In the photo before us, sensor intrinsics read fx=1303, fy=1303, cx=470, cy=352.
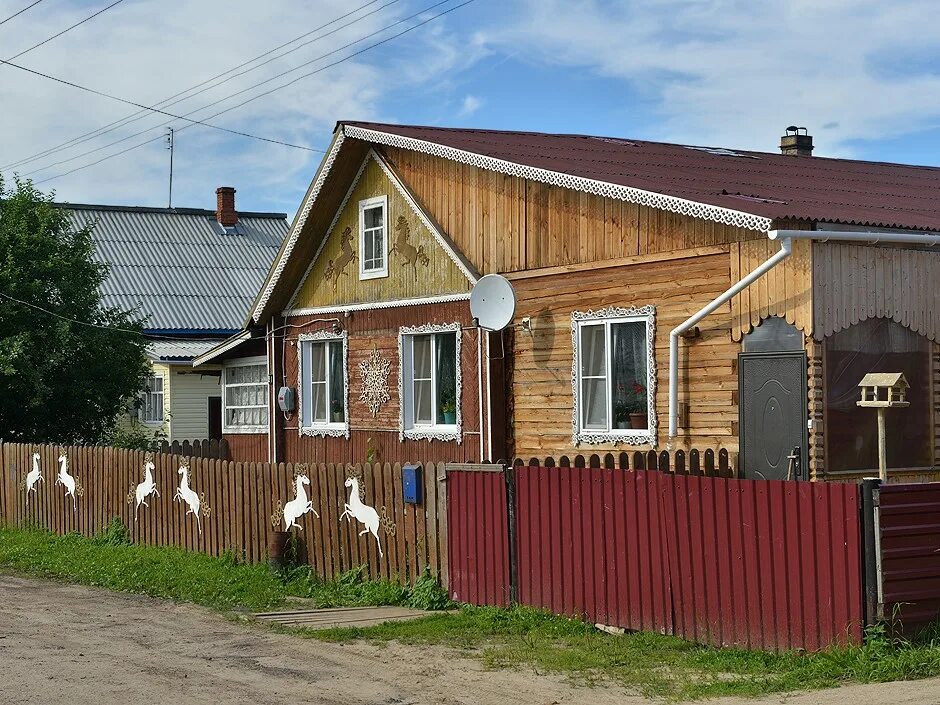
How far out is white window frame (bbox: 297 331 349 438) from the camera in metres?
21.3

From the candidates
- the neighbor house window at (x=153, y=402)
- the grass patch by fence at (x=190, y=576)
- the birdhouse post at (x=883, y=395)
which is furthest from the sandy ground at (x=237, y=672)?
the neighbor house window at (x=153, y=402)

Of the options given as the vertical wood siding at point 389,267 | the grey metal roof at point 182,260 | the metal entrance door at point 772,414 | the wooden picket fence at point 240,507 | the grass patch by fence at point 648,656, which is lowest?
the grass patch by fence at point 648,656

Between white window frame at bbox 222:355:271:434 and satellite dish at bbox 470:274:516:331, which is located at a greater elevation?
satellite dish at bbox 470:274:516:331

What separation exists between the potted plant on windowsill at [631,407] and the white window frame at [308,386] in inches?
260

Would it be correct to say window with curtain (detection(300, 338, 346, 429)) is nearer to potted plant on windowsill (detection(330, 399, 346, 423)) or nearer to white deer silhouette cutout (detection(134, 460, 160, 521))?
potted plant on windowsill (detection(330, 399, 346, 423))

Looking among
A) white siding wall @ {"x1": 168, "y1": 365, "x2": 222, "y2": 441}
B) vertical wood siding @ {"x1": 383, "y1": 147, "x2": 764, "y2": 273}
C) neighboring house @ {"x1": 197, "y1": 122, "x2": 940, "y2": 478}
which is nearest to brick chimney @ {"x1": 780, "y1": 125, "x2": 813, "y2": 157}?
neighboring house @ {"x1": 197, "y1": 122, "x2": 940, "y2": 478}

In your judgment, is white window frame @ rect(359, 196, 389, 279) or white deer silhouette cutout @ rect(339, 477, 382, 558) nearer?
white deer silhouette cutout @ rect(339, 477, 382, 558)

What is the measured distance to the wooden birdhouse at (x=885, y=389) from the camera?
1270 centimetres

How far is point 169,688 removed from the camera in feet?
29.2

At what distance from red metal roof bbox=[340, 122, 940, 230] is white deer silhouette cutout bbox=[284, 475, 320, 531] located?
5.03 metres

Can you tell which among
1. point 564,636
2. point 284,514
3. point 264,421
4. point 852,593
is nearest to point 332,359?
point 264,421

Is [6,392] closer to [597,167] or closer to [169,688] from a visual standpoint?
[597,167]

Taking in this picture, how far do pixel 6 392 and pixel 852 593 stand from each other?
2008cm

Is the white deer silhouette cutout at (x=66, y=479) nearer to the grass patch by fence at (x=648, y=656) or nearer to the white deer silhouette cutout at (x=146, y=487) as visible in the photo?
the white deer silhouette cutout at (x=146, y=487)
